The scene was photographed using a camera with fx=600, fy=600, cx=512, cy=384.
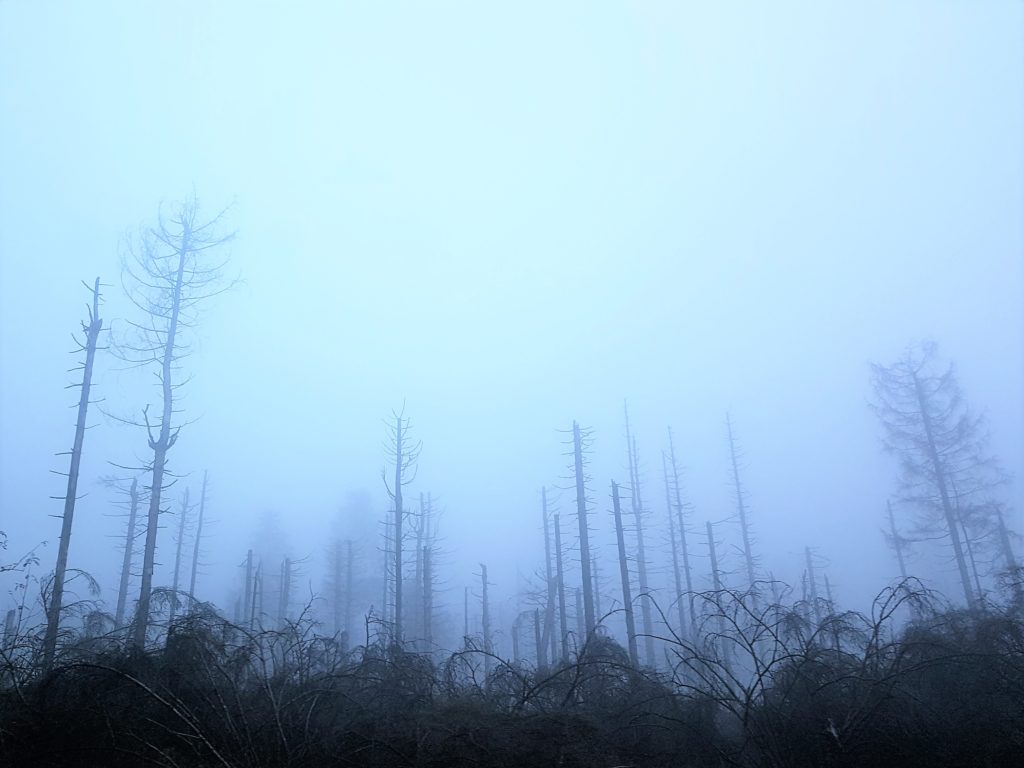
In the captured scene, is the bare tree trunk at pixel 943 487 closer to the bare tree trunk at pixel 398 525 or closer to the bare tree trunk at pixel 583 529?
the bare tree trunk at pixel 583 529

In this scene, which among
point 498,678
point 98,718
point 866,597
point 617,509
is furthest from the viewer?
point 866,597

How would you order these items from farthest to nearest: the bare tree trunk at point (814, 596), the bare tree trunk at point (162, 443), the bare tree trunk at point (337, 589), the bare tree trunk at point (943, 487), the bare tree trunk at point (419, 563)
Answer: the bare tree trunk at point (337, 589), the bare tree trunk at point (419, 563), the bare tree trunk at point (943, 487), the bare tree trunk at point (162, 443), the bare tree trunk at point (814, 596)

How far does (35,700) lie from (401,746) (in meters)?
4.43

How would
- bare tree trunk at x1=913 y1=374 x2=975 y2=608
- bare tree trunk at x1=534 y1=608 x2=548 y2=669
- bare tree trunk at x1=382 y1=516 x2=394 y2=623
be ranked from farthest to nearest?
1. bare tree trunk at x1=382 y1=516 x2=394 y2=623
2. bare tree trunk at x1=913 y1=374 x2=975 y2=608
3. bare tree trunk at x1=534 y1=608 x2=548 y2=669

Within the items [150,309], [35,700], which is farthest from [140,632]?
[150,309]

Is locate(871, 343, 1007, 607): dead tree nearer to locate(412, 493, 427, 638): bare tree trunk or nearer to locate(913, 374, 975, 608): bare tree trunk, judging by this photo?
locate(913, 374, 975, 608): bare tree trunk

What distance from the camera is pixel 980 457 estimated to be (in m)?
24.2

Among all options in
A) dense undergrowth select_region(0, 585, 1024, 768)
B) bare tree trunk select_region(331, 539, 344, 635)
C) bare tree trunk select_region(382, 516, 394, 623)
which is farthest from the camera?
bare tree trunk select_region(331, 539, 344, 635)

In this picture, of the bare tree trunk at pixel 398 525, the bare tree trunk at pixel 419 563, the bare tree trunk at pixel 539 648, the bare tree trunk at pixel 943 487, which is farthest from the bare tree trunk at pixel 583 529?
the bare tree trunk at pixel 943 487

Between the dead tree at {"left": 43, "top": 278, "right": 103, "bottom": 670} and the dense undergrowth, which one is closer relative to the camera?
the dense undergrowth

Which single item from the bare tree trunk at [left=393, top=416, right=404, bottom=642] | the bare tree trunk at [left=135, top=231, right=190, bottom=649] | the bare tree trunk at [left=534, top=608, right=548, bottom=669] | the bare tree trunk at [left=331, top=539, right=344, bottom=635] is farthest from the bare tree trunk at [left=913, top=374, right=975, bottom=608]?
the bare tree trunk at [left=331, top=539, right=344, bottom=635]

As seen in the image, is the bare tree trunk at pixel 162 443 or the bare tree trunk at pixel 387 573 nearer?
the bare tree trunk at pixel 162 443

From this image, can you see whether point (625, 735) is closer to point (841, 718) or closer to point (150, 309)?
point (841, 718)

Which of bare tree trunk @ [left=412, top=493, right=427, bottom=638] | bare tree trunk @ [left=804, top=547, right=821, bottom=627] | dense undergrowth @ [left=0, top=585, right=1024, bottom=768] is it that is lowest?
dense undergrowth @ [left=0, top=585, right=1024, bottom=768]
